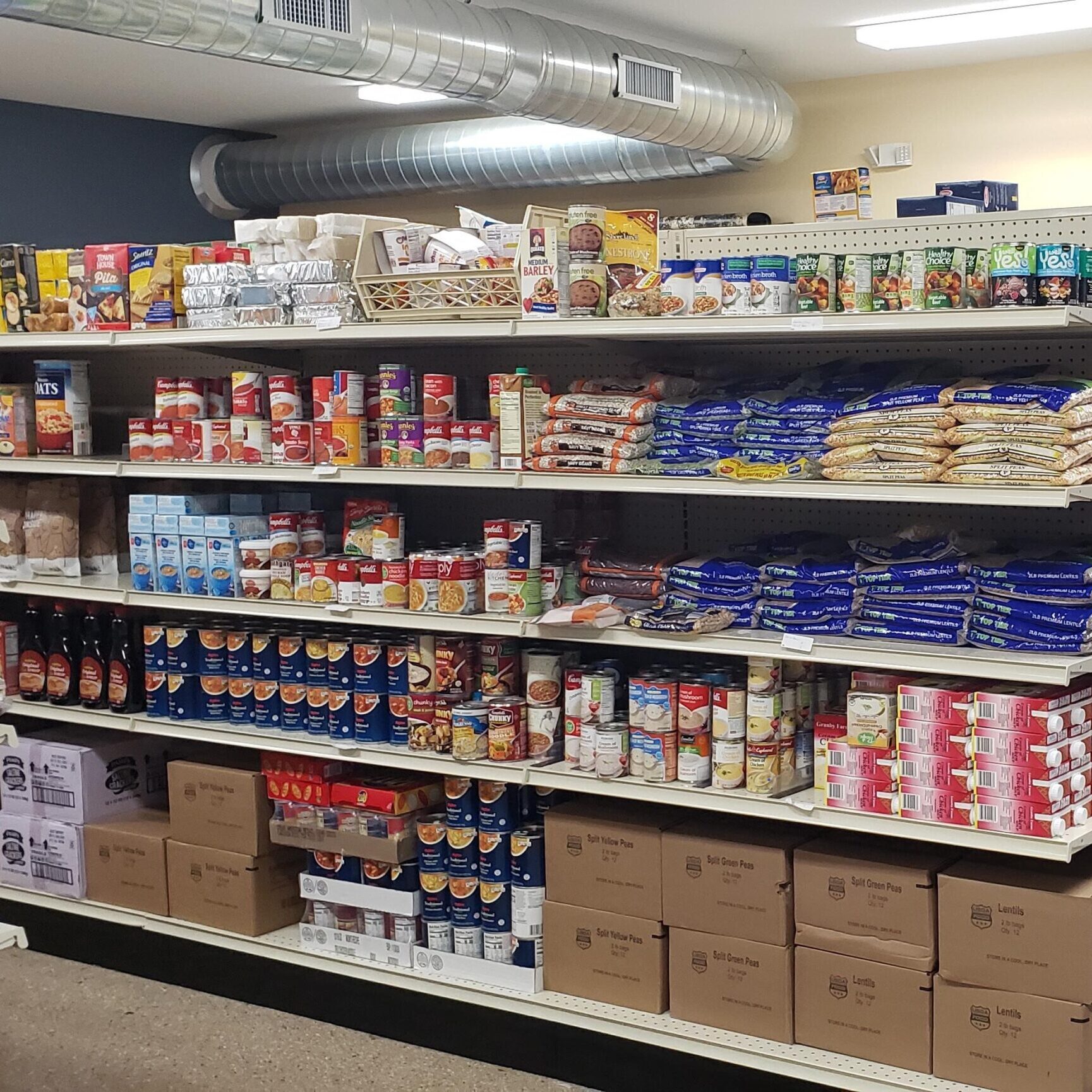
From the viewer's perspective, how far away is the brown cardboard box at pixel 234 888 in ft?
14.1

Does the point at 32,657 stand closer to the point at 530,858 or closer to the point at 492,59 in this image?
the point at 530,858

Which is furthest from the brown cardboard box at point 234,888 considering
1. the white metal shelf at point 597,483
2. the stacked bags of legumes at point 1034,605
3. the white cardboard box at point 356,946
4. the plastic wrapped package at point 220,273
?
the stacked bags of legumes at point 1034,605

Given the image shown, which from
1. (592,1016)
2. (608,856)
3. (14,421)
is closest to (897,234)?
(608,856)

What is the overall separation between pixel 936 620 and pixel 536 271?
126cm

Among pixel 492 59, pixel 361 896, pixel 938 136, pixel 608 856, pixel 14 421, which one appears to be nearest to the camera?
pixel 608 856

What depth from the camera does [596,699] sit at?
144 inches

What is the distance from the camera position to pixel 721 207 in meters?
8.62

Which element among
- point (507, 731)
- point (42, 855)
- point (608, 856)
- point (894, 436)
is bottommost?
point (42, 855)

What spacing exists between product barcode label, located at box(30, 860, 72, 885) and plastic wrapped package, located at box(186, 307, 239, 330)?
1.86 meters

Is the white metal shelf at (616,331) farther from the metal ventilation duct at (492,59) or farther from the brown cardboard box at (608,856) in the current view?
the brown cardboard box at (608,856)

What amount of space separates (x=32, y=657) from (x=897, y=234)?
306cm

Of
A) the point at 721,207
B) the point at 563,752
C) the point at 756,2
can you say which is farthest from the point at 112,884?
the point at 721,207

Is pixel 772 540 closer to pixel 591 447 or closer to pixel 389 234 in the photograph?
pixel 591 447

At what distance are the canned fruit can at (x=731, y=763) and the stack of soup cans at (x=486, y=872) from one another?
23.8 inches
